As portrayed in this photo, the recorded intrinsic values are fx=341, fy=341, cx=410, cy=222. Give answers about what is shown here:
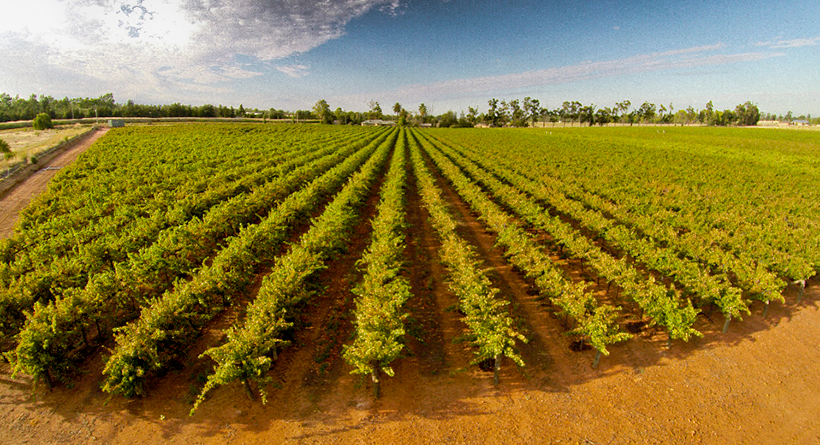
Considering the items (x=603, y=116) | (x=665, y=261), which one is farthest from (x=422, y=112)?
(x=665, y=261)

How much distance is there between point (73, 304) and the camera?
8023 millimetres

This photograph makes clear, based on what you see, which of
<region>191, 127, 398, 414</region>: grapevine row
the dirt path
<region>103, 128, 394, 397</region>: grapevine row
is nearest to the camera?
<region>191, 127, 398, 414</region>: grapevine row

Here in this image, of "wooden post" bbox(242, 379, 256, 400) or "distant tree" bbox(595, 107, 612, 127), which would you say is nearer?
"wooden post" bbox(242, 379, 256, 400)

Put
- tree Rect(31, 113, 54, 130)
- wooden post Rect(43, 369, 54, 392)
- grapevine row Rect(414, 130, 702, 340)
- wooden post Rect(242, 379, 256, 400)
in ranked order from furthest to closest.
Result: 1. tree Rect(31, 113, 54, 130)
2. grapevine row Rect(414, 130, 702, 340)
3. wooden post Rect(43, 369, 54, 392)
4. wooden post Rect(242, 379, 256, 400)

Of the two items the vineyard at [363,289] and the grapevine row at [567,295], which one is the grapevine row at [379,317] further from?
the grapevine row at [567,295]

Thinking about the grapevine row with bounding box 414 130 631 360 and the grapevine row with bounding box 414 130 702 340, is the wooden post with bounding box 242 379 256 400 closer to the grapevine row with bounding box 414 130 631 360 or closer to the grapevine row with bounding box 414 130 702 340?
the grapevine row with bounding box 414 130 631 360

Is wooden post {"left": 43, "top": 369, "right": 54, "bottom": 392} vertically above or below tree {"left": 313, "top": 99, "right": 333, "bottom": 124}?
below

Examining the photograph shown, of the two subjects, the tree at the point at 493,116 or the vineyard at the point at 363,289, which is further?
the tree at the point at 493,116

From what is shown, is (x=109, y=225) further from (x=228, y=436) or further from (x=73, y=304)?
(x=228, y=436)

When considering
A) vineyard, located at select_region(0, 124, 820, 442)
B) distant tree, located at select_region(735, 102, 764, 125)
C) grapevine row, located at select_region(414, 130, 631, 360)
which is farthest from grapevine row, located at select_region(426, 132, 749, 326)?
distant tree, located at select_region(735, 102, 764, 125)

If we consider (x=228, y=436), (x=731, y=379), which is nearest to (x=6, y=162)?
(x=228, y=436)

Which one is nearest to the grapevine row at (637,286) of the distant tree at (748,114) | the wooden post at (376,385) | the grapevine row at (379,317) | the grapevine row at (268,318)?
the grapevine row at (379,317)

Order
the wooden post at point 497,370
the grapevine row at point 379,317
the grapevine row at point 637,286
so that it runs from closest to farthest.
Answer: the grapevine row at point 379,317, the wooden post at point 497,370, the grapevine row at point 637,286

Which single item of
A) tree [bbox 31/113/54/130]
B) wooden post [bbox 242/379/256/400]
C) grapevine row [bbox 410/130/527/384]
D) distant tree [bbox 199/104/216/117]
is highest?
distant tree [bbox 199/104/216/117]
